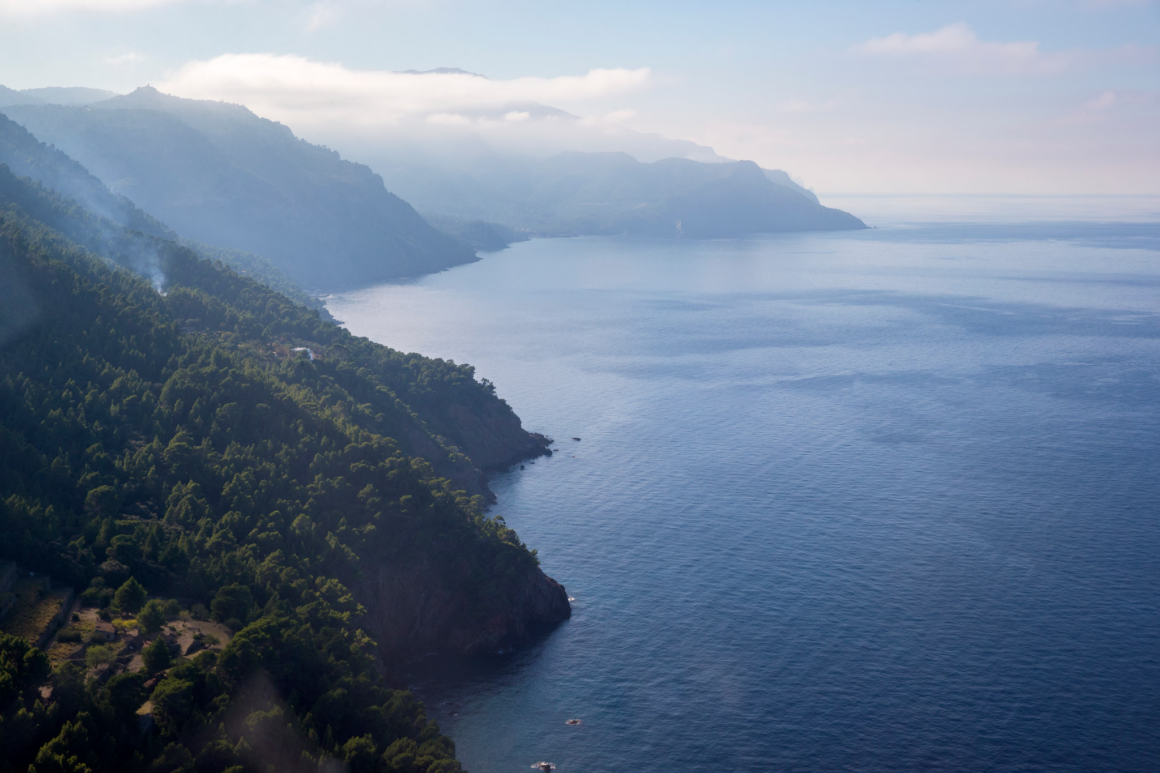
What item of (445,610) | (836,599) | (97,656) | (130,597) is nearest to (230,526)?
(130,597)

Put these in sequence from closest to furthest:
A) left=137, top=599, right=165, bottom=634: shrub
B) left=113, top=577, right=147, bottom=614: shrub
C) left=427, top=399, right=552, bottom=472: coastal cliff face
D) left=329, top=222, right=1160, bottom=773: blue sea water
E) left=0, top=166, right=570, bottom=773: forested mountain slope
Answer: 1. left=0, top=166, right=570, bottom=773: forested mountain slope
2. left=137, top=599, right=165, bottom=634: shrub
3. left=113, top=577, right=147, bottom=614: shrub
4. left=329, top=222, right=1160, bottom=773: blue sea water
5. left=427, top=399, right=552, bottom=472: coastal cliff face

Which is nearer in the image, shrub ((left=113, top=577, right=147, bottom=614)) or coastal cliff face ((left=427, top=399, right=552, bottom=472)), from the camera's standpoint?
shrub ((left=113, top=577, right=147, bottom=614))

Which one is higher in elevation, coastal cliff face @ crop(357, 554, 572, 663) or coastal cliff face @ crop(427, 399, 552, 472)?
coastal cliff face @ crop(427, 399, 552, 472)

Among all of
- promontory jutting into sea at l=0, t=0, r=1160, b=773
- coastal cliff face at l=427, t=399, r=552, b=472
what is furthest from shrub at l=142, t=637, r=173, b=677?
coastal cliff face at l=427, t=399, r=552, b=472

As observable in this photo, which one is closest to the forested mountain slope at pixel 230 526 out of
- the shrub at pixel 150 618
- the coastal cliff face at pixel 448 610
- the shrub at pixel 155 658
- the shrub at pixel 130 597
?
the coastal cliff face at pixel 448 610

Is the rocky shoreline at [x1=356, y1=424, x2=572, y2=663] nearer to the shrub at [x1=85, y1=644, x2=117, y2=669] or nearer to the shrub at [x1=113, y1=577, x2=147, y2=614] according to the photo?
the shrub at [x1=113, y1=577, x2=147, y2=614]

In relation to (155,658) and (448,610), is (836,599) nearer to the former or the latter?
(448,610)

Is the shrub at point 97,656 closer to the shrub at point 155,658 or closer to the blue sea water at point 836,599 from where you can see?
the shrub at point 155,658

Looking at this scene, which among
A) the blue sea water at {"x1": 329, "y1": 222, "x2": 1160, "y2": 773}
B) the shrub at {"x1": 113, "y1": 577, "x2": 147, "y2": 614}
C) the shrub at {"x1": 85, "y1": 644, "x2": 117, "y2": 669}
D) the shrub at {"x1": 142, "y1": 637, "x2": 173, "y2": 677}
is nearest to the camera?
the shrub at {"x1": 85, "y1": 644, "x2": 117, "y2": 669}
